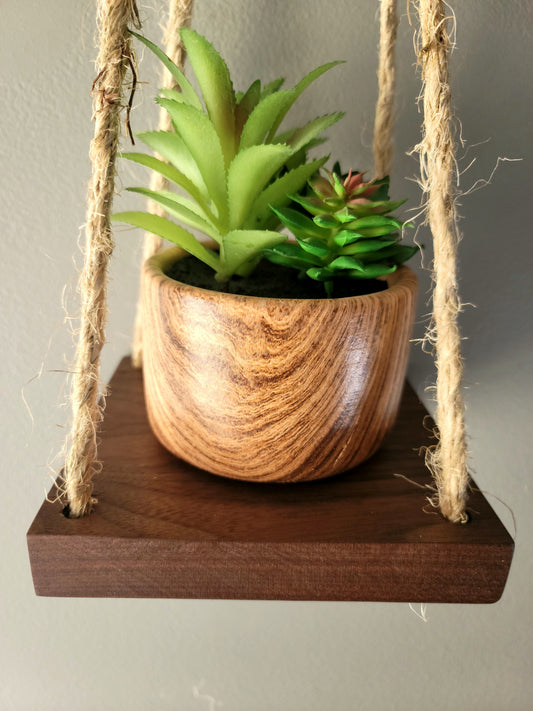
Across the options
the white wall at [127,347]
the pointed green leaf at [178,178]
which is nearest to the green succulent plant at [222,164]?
the pointed green leaf at [178,178]

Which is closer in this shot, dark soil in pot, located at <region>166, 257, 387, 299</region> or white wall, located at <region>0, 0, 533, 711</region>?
dark soil in pot, located at <region>166, 257, 387, 299</region>

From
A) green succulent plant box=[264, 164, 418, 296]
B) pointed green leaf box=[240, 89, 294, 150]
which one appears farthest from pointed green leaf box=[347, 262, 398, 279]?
pointed green leaf box=[240, 89, 294, 150]

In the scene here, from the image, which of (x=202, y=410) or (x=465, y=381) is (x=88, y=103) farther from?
(x=465, y=381)

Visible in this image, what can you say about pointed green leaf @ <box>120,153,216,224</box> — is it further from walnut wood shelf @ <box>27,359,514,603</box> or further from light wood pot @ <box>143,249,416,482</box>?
walnut wood shelf @ <box>27,359,514,603</box>

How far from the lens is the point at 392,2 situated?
0.44 m

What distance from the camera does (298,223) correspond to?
0.36 m

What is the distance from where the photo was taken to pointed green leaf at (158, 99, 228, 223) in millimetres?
343

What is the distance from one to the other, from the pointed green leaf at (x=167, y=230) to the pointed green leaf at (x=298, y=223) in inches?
2.4

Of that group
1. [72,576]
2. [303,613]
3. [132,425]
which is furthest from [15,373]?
[303,613]

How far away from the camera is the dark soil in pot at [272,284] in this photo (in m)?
0.39

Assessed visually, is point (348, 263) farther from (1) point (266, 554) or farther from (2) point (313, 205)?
(1) point (266, 554)

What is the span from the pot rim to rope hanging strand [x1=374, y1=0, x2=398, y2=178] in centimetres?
9

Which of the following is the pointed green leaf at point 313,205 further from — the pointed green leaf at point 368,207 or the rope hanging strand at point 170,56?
the rope hanging strand at point 170,56

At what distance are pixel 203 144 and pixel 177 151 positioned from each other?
0.13 ft
